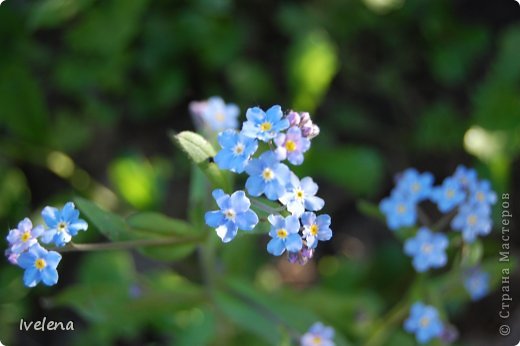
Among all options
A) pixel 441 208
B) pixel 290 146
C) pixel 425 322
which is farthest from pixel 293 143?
pixel 425 322

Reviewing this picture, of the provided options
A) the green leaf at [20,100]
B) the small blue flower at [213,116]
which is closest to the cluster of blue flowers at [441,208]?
the small blue flower at [213,116]

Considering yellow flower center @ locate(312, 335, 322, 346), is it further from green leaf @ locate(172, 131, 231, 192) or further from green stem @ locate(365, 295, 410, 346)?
green leaf @ locate(172, 131, 231, 192)

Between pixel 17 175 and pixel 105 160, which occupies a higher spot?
pixel 105 160

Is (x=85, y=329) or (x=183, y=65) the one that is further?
(x=183, y=65)

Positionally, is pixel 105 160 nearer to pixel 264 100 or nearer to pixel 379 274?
pixel 264 100

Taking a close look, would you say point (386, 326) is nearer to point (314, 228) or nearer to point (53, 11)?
point (314, 228)

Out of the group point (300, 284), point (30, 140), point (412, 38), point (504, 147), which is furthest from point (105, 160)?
point (504, 147)

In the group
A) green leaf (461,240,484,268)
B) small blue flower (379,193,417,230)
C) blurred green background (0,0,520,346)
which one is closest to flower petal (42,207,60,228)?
blurred green background (0,0,520,346)
